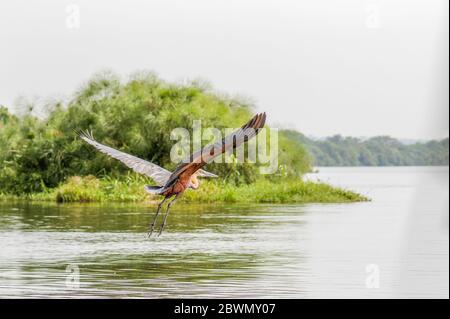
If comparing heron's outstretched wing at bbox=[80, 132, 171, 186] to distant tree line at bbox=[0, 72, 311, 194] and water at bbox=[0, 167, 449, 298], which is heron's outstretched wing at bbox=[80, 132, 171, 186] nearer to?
water at bbox=[0, 167, 449, 298]

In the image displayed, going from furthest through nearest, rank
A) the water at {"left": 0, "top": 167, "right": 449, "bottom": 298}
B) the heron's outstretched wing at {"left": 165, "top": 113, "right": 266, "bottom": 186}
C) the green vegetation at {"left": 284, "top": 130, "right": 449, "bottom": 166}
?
1. the green vegetation at {"left": 284, "top": 130, "right": 449, "bottom": 166}
2. the water at {"left": 0, "top": 167, "right": 449, "bottom": 298}
3. the heron's outstretched wing at {"left": 165, "top": 113, "right": 266, "bottom": 186}

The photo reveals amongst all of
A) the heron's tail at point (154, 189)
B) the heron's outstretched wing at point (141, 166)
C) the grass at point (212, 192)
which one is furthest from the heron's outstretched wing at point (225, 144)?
the grass at point (212, 192)

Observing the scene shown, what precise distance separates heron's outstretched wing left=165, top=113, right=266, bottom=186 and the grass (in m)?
17.0

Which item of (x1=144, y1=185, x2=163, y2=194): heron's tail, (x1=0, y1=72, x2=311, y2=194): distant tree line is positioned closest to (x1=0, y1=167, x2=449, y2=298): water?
(x1=144, y1=185, x2=163, y2=194): heron's tail

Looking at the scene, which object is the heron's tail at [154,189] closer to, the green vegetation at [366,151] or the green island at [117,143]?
the green island at [117,143]

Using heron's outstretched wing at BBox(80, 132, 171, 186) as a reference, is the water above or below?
below

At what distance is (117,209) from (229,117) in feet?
25.5

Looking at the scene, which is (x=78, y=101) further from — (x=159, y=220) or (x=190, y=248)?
(x=190, y=248)

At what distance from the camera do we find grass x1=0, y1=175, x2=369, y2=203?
95.3 feet

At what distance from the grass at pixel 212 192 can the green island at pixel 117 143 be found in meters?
0.03

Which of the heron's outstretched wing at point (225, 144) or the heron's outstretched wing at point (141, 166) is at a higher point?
the heron's outstretched wing at point (225, 144)

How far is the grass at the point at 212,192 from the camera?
2905 centimetres

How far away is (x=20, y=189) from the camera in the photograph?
3194 centimetres
